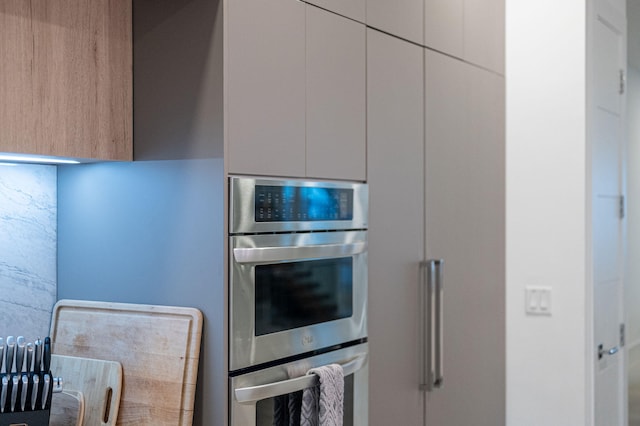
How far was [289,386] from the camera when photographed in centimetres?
191

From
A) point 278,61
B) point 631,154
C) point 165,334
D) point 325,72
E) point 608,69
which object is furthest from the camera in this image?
point 631,154

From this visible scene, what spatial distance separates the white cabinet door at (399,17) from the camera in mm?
2354

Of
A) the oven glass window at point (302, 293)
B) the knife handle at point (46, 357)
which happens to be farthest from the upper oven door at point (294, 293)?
the knife handle at point (46, 357)

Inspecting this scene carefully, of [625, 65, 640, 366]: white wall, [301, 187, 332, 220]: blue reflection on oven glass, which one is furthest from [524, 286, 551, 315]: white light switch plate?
[625, 65, 640, 366]: white wall

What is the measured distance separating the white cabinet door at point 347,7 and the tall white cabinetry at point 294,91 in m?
0.02

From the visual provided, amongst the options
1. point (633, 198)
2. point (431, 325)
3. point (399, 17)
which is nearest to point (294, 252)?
point (431, 325)

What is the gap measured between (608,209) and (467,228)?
2.60ft

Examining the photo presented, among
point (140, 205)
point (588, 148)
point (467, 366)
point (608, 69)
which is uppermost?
point (608, 69)

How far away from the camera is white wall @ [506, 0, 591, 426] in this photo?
301cm

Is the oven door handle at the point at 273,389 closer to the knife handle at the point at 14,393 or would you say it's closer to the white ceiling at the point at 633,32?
the knife handle at the point at 14,393

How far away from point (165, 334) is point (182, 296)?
103mm

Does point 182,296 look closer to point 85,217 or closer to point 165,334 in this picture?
point 165,334

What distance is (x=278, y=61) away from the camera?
1.93 m

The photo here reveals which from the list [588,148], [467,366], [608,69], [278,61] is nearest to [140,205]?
[278,61]
